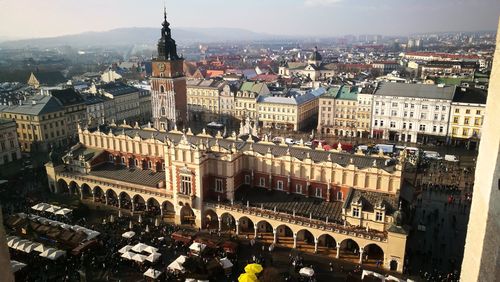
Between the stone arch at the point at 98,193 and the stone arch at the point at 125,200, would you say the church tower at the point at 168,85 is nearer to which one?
the stone arch at the point at 98,193

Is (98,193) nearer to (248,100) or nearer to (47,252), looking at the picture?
(47,252)

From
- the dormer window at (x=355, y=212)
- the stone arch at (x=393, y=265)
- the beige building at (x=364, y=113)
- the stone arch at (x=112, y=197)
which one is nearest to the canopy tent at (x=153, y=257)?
the stone arch at (x=112, y=197)

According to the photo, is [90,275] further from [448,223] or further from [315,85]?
[315,85]

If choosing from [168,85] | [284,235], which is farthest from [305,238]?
[168,85]

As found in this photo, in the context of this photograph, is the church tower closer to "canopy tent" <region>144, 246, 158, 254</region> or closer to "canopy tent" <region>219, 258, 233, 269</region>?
"canopy tent" <region>144, 246, 158, 254</region>

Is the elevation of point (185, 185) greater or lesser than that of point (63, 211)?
greater

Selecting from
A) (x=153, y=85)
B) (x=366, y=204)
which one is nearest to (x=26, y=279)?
(x=366, y=204)

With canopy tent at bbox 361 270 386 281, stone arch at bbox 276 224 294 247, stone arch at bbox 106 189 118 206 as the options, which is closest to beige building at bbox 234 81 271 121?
stone arch at bbox 106 189 118 206
